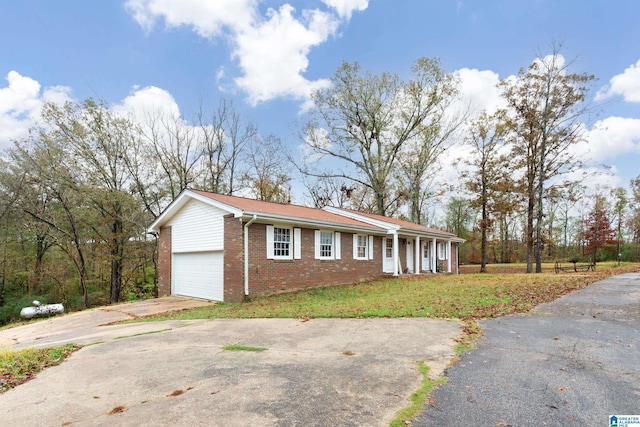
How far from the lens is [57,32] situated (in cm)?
1145

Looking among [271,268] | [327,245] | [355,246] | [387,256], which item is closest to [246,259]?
[271,268]

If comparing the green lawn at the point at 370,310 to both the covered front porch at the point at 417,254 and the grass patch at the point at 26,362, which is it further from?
the covered front porch at the point at 417,254

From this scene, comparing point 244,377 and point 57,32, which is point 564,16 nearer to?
point 244,377

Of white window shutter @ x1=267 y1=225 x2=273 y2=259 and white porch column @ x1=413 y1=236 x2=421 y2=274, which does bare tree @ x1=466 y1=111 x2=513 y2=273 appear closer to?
white porch column @ x1=413 y1=236 x2=421 y2=274

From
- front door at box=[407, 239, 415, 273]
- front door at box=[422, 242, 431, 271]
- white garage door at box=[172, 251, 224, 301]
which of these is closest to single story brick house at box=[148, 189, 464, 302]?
white garage door at box=[172, 251, 224, 301]

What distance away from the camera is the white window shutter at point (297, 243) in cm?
1310

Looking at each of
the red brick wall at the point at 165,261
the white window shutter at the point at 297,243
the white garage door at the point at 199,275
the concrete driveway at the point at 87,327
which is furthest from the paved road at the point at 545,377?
the red brick wall at the point at 165,261

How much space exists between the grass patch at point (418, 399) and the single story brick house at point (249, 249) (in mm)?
8322

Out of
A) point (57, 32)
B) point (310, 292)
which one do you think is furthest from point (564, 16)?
point (57, 32)

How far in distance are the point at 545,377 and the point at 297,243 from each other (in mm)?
10005

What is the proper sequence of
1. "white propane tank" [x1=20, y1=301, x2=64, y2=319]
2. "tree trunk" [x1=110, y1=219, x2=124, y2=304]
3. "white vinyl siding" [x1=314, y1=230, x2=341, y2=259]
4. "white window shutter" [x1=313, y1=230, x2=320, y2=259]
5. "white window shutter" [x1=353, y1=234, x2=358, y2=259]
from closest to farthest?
"white window shutter" [x1=313, y1=230, x2=320, y2=259], "white vinyl siding" [x1=314, y1=230, x2=341, y2=259], "white propane tank" [x1=20, y1=301, x2=64, y2=319], "white window shutter" [x1=353, y1=234, x2=358, y2=259], "tree trunk" [x1=110, y1=219, x2=124, y2=304]

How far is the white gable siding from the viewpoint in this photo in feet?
40.2

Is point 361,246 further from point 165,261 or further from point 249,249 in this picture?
point 165,261

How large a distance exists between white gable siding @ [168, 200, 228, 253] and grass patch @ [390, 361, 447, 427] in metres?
9.35
